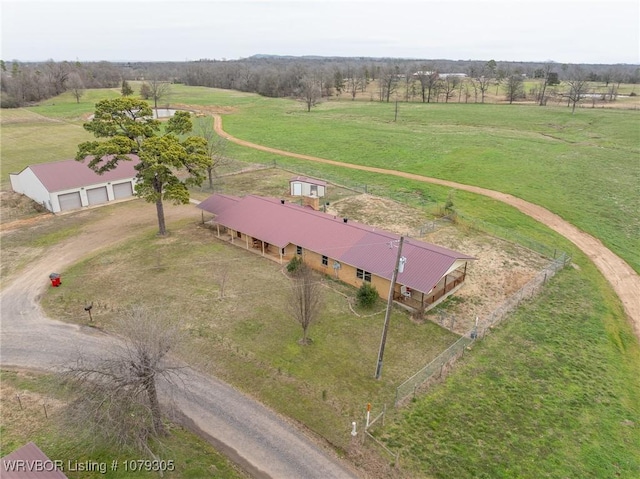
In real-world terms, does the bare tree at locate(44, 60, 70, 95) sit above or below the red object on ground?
above

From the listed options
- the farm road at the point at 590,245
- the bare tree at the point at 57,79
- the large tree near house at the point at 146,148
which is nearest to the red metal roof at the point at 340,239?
the large tree near house at the point at 146,148

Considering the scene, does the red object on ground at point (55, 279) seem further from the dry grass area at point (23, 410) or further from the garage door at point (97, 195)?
the garage door at point (97, 195)

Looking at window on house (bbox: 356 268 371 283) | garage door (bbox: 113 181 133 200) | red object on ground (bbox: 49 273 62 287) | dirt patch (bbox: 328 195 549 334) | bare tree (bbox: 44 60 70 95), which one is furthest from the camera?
bare tree (bbox: 44 60 70 95)

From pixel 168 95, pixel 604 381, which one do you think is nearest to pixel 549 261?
pixel 604 381

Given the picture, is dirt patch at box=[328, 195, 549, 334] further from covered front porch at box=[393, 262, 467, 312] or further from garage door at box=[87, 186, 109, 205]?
garage door at box=[87, 186, 109, 205]

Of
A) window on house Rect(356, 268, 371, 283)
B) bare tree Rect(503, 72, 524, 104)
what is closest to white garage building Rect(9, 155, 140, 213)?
window on house Rect(356, 268, 371, 283)
